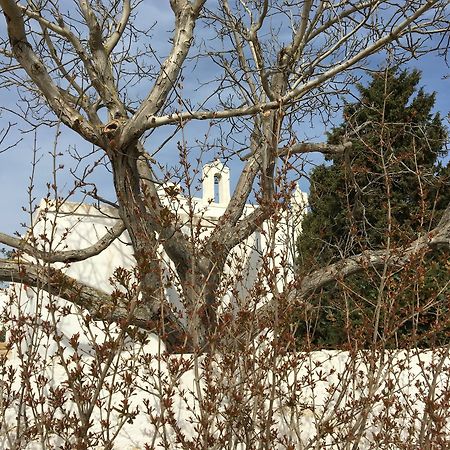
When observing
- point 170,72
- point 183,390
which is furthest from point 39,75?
point 183,390

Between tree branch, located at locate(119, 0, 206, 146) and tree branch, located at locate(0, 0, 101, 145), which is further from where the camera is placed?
tree branch, located at locate(119, 0, 206, 146)

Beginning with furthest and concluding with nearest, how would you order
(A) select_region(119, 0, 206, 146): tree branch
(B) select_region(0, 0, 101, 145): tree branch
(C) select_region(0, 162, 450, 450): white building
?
(A) select_region(119, 0, 206, 146): tree branch, (B) select_region(0, 0, 101, 145): tree branch, (C) select_region(0, 162, 450, 450): white building

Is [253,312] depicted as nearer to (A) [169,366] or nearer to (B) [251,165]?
(A) [169,366]

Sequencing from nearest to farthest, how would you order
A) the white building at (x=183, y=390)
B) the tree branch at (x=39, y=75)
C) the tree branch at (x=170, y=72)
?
the white building at (x=183, y=390) → the tree branch at (x=39, y=75) → the tree branch at (x=170, y=72)

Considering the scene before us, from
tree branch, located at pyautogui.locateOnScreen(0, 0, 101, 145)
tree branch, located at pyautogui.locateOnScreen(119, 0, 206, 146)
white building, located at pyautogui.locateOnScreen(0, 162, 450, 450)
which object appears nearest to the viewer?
white building, located at pyautogui.locateOnScreen(0, 162, 450, 450)

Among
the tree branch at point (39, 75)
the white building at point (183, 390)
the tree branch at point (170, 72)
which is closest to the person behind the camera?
the white building at point (183, 390)

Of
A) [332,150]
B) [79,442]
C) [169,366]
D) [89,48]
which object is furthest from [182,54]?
[79,442]

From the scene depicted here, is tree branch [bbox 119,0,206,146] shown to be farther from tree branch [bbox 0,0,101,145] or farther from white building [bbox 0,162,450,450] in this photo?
white building [bbox 0,162,450,450]

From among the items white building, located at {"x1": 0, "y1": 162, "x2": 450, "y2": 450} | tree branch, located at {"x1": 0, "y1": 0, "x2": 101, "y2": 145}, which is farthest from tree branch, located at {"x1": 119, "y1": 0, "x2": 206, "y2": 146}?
white building, located at {"x1": 0, "y1": 162, "x2": 450, "y2": 450}

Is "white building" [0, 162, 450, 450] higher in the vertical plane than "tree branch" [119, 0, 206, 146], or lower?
lower

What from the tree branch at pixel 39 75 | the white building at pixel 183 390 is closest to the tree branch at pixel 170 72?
the tree branch at pixel 39 75

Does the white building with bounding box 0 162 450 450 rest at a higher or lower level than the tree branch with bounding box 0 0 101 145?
lower

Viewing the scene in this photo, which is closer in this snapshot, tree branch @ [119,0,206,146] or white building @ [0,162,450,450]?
white building @ [0,162,450,450]

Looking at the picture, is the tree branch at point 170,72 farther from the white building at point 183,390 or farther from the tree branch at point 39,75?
the white building at point 183,390
